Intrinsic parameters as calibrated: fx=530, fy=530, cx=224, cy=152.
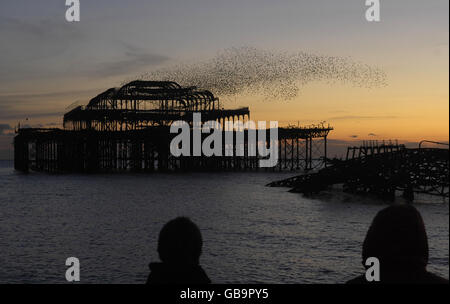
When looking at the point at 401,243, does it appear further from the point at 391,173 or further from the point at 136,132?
the point at 136,132

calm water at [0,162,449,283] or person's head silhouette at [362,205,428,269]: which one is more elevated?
person's head silhouette at [362,205,428,269]

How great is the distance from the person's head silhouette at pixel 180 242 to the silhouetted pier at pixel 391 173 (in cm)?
3763

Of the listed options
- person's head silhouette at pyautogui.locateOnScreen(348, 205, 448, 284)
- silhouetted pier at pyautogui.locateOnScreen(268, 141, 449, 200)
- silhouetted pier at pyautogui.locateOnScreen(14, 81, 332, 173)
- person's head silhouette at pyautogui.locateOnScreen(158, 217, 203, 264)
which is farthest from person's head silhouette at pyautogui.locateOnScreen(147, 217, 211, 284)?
silhouetted pier at pyautogui.locateOnScreen(14, 81, 332, 173)

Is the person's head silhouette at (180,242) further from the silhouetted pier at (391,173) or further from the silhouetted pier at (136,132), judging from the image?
the silhouetted pier at (136,132)

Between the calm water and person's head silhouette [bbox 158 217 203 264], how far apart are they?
511 inches

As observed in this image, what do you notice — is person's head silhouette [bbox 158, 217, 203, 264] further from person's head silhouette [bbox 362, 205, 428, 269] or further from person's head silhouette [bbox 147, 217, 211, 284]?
person's head silhouette [bbox 362, 205, 428, 269]

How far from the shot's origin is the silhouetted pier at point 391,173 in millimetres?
40312

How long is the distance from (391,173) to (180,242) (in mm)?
41055

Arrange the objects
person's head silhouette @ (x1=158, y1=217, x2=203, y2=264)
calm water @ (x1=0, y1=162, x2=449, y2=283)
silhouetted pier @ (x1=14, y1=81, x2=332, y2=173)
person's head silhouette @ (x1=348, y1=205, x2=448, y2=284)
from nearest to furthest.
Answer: person's head silhouette @ (x1=348, y1=205, x2=448, y2=284) < person's head silhouette @ (x1=158, y1=217, x2=203, y2=264) < calm water @ (x1=0, y1=162, x2=449, y2=283) < silhouetted pier @ (x1=14, y1=81, x2=332, y2=173)

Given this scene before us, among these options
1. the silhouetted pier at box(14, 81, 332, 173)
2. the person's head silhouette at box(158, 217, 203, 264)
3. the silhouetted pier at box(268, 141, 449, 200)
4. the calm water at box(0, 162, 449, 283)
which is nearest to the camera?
the person's head silhouette at box(158, 217, 203, 264)

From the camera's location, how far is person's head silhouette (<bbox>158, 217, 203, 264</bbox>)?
352 cm

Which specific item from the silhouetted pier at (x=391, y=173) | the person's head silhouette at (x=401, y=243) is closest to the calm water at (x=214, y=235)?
the silhouetted pier at (x=391, y=173)
